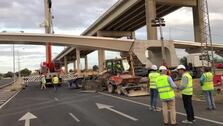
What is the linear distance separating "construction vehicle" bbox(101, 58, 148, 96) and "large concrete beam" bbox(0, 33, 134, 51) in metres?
29.0

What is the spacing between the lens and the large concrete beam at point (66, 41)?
203 ft

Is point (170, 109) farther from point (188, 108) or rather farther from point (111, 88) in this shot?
point (111, 88)

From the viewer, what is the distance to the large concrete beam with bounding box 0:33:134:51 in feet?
203

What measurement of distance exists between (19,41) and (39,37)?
A: 12.4 feet

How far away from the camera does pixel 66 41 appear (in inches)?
2571

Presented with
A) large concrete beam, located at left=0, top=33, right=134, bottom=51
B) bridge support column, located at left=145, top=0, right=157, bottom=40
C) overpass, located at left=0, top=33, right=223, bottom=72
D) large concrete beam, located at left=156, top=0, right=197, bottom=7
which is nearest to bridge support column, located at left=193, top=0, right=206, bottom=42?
large concrete beam, located at left=156, top=0, right=197, bottom=7

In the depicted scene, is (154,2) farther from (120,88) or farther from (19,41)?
(120,88)

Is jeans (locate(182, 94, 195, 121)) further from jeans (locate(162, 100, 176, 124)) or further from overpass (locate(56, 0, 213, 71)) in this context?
overpass (locate(56, 0, 213, 71))

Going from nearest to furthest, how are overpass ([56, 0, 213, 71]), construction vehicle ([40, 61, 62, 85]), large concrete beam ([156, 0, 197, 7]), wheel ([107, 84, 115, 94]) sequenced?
wheel ([107, 84, 115, 94])
construction vehicle ([40, 61, 62, 85])
overpass ([56, 0, 213, 71])
large concrete beam ([156, 0, 197, 7])

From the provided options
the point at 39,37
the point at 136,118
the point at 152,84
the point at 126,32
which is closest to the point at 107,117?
the point at 136,118

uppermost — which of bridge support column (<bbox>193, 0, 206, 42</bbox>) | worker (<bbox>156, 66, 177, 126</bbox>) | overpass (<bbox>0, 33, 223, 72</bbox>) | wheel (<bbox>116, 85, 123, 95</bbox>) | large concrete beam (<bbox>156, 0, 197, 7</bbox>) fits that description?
large concrete beam (<bbox>156, 0, 197, 7</bbox>)

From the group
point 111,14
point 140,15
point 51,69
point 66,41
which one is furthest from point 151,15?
point 51,69

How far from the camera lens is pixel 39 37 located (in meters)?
61.5

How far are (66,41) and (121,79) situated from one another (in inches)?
1492
